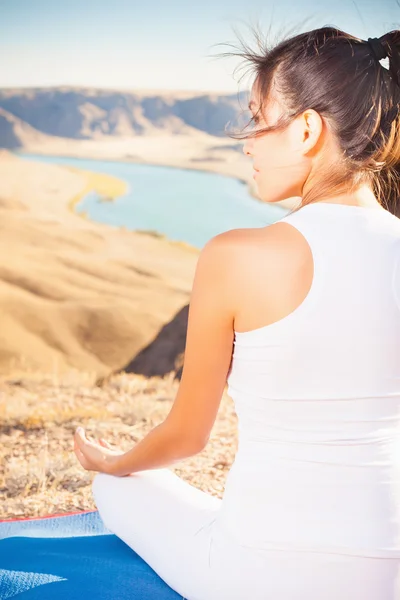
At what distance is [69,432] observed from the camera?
293cm

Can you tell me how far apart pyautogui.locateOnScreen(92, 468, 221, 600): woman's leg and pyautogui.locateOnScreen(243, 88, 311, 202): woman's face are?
56 cm

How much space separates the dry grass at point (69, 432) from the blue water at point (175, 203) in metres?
1.05

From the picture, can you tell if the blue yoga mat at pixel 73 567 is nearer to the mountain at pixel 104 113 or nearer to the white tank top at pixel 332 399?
the white tank top at pixel 332 399

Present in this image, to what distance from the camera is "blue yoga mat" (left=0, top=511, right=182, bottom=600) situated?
1.37 metres


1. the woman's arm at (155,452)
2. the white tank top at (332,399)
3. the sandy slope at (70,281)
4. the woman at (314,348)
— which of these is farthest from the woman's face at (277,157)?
the sandy slope at (70,281)

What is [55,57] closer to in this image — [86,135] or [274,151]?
[86,135]

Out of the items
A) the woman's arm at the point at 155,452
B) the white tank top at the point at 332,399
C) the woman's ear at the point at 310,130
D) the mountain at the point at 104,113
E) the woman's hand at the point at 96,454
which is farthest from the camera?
the mountain at the point at 104,113

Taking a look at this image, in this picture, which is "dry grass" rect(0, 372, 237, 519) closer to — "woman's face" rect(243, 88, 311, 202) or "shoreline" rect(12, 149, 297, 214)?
"woman's face" rect(243, 88, 311, 202)

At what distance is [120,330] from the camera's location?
14.1ft

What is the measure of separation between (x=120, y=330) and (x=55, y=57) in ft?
5.28

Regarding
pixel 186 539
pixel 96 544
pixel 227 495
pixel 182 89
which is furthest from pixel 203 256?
pixel 182 89

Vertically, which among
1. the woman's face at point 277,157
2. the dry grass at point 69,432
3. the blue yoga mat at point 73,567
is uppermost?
the woman's face at point 277,157

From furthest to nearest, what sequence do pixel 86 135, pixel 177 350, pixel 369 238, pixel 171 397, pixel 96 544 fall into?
pixel 86 135
pixel 177 350
pixel 171 397
pixel 96 544
pixel 369 238

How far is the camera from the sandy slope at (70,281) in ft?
13.6
